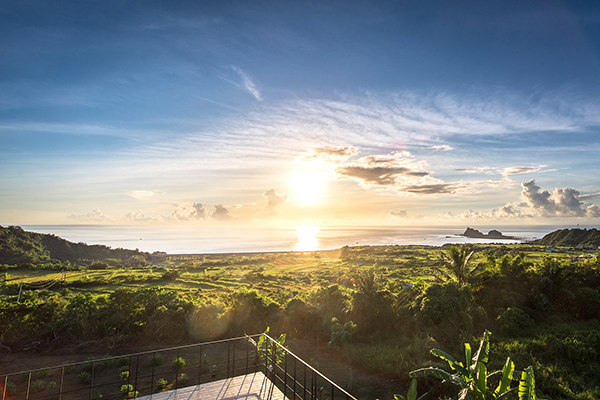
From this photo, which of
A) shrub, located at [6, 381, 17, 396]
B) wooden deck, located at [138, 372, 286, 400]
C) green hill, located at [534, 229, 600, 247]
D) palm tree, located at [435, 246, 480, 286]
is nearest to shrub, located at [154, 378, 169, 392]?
wooden deck, located at [138, 372, 286, 400]

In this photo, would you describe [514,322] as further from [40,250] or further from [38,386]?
[40,250]

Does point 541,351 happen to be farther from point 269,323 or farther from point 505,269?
point 269,323

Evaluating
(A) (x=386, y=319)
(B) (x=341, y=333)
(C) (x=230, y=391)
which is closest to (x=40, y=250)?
(B) (x=341, y=333)

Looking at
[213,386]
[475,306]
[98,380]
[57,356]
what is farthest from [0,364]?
[475,306]

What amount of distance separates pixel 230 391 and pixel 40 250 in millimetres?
95632

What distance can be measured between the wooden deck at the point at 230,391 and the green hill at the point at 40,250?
82010mm

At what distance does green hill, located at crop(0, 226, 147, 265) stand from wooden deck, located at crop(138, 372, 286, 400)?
82.0 m

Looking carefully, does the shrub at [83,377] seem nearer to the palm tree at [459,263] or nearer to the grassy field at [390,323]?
the grassy field at [390,323]

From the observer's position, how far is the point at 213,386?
1005cm

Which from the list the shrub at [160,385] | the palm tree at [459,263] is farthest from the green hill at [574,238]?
the shrub at [160,385]

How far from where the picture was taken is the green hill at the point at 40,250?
73562 millimetres

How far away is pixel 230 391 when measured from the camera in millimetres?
9656

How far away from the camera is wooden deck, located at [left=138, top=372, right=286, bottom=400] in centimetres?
930

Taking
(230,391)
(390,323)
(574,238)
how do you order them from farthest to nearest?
(574,238) → (390,323) → (230,391)
